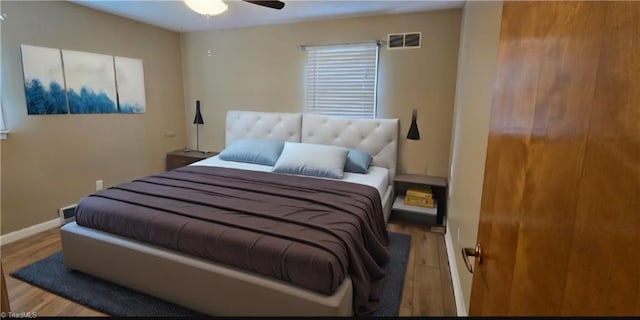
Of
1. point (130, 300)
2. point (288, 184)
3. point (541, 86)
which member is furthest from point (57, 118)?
point (541, 86)

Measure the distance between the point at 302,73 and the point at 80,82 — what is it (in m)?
2.43

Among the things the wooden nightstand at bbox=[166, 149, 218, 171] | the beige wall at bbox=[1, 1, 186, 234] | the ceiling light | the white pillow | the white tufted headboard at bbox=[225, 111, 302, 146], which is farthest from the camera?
the wooden nightstand at bbox=[166, 149, 218, 171]

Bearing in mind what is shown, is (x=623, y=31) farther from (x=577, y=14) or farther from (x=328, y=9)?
(x=328, y=9)

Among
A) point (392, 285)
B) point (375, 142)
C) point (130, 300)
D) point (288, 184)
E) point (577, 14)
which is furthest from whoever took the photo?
point (375, 142)

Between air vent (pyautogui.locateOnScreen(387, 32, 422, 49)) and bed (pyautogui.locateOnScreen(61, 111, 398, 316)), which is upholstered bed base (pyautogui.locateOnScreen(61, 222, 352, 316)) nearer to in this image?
bed (pyautogui.locateOnScreen(61, 111, 398, 316))

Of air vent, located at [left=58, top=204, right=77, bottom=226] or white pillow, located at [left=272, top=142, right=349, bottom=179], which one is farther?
air vent, located at [left=58, top=204, right=77, bottom=226]

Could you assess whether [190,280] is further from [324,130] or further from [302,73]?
[302,73]

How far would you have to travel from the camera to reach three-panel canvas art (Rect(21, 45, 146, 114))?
283cm

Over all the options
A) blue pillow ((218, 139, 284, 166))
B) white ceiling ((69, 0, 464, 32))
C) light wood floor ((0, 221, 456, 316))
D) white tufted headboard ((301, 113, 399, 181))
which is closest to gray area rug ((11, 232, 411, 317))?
light wood floor ((0, 221, 456, 316))

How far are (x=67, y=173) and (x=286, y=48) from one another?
112 inches


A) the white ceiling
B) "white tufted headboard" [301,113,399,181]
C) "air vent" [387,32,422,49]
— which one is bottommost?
"white tufted headboard" [301,113,399,181]

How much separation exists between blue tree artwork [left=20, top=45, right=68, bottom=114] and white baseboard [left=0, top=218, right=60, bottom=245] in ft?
3.67

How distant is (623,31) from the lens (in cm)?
42

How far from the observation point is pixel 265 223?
1882 millimetres
